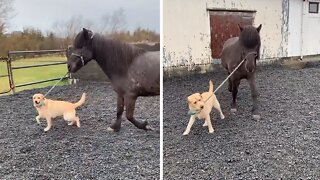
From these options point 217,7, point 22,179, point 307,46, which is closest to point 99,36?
point 217,7

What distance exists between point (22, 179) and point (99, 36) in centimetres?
55

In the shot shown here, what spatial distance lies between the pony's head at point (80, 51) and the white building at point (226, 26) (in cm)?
25

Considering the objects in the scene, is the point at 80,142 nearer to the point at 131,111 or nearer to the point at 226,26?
the point at 131,111

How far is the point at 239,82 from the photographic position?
1.14m

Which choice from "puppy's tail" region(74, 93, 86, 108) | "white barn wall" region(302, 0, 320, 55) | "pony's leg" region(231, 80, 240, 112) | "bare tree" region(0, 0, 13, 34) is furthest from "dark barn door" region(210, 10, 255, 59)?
"bare tree" region(0, 0, 13, 34)

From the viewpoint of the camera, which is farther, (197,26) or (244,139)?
(244,139)

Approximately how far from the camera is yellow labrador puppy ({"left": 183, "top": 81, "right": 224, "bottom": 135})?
3.66 ft

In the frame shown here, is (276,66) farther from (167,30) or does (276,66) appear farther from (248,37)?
(167,30)

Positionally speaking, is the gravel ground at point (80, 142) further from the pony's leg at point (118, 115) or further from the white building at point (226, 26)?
the white building at point (226, 26)

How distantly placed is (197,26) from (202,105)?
259mm

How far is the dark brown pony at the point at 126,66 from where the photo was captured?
1108mm

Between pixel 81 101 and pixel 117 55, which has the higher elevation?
pixel 117 55

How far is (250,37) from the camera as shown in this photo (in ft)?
3.55

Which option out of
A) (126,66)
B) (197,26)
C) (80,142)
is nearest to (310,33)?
(197,26)
